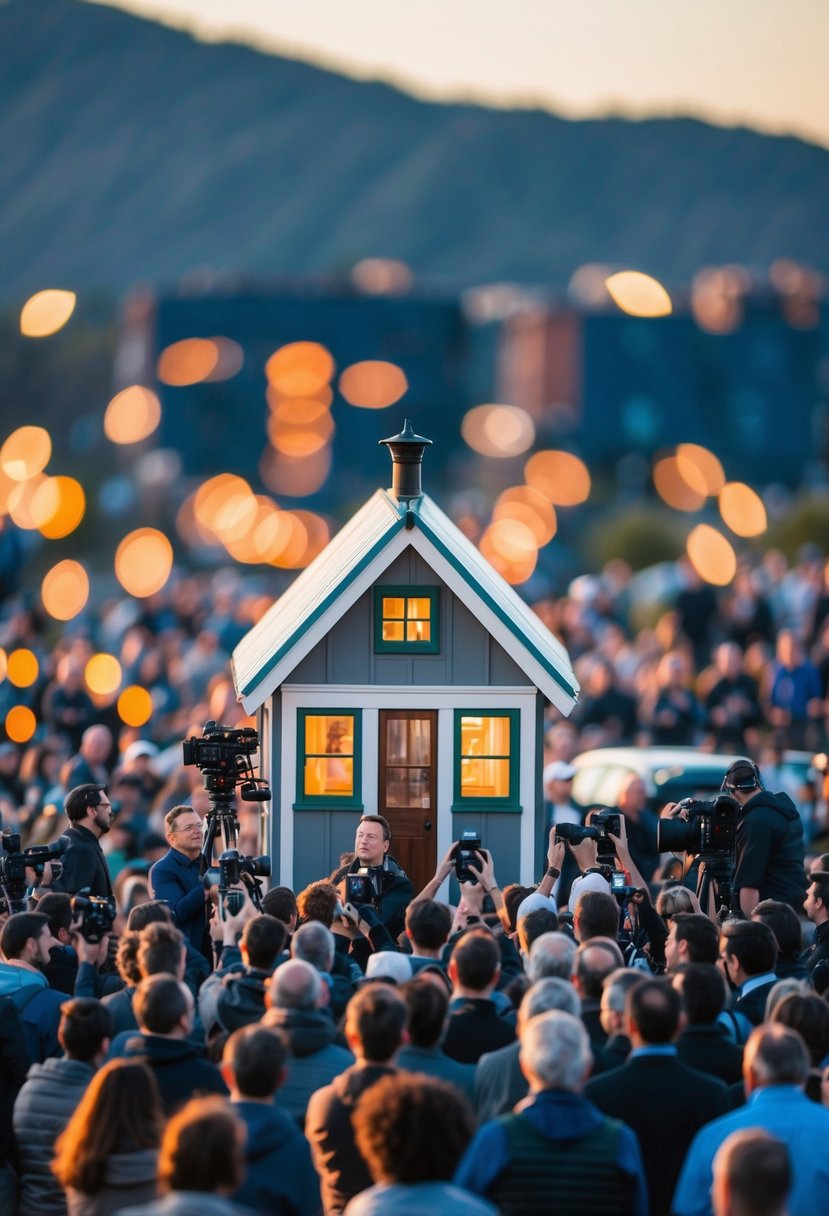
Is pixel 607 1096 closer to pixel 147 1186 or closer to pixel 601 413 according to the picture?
pixel 147 1186

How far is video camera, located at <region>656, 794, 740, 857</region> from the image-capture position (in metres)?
11.4

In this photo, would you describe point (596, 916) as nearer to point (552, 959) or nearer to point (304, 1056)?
point (552, 959)

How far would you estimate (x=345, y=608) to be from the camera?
1340cm

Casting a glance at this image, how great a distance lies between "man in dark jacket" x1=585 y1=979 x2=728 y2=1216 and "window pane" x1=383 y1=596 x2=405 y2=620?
22.2 ft

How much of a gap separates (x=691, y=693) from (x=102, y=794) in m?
11.2

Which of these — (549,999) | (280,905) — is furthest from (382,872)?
(549,999)

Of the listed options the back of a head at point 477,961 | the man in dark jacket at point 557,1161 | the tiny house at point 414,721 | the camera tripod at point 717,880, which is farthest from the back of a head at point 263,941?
the tiny house at point 414,721

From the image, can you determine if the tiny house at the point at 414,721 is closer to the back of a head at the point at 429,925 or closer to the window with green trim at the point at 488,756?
the window with green trim at the point at 488,756

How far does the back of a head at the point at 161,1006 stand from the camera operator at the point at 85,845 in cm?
419

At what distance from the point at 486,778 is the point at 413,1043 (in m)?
6.37

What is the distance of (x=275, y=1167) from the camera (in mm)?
6406

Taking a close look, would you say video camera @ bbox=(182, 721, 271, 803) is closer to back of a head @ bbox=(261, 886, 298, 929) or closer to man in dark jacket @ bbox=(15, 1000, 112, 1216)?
back of a head @ bbox=(261, 886, 298, 929)

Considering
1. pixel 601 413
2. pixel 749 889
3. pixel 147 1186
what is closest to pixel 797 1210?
pixel 147 1186

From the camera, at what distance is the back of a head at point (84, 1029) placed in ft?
23.6
